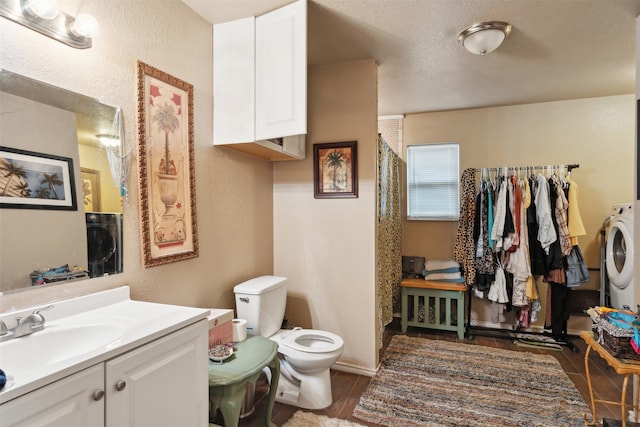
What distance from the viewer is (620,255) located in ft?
9.93

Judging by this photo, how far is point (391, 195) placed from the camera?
3.30m

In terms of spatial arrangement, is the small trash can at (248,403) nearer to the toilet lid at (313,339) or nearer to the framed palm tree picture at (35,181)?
the toilet lid at (313,339)

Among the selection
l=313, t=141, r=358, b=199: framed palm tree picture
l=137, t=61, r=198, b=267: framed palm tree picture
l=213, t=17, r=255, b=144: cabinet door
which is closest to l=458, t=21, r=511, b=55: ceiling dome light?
l=313, t=141, r=358, b=199: framed palm tree picture

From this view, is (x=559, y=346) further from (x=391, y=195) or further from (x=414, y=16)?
(x=414, y=16)

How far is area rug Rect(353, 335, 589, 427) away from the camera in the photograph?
2.06 meters

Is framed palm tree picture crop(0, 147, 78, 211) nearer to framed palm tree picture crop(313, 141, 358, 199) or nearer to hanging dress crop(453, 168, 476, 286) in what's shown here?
framed palm tree picture crop(313, 141, 358, 199)

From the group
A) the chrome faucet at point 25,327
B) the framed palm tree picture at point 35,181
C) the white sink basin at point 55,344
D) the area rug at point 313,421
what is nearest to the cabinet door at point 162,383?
the white sink basin at point 55,344

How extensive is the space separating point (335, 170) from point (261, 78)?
991 millimetres

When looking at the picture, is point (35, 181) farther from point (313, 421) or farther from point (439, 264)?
point (439, 264)

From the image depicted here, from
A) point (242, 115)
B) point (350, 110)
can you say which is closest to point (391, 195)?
point (350, 110)

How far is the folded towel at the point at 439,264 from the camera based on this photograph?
11.7 ft

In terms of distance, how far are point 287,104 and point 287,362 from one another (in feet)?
5.60

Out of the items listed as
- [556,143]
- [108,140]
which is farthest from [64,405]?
[556,143]

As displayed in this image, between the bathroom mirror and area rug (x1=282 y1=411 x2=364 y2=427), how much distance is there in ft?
4.52
